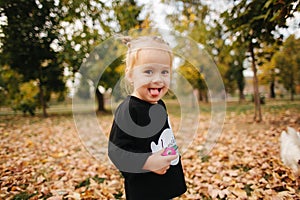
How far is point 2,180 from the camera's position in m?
2.76

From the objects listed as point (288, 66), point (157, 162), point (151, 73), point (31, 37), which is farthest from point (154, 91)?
point (288, 66)

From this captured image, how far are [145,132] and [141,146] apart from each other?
0.09 m

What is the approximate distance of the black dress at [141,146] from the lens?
1279 millimetres

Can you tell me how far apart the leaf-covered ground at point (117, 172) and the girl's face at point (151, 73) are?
32.2 inches

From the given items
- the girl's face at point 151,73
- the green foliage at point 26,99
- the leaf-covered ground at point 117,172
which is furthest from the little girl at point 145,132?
the green foliage at point 26,99

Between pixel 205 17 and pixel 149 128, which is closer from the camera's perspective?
pixel 149 128

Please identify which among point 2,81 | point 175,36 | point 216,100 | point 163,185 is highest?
point 2,81

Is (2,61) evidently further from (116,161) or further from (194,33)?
(116,161)

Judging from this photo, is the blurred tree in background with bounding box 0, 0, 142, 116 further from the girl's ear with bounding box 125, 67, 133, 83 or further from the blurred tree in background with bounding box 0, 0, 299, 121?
the girl's ear with bounding box 125, 67, 133, 83

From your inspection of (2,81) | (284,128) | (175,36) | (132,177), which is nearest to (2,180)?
(132,177)

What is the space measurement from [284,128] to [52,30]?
5.87 metres

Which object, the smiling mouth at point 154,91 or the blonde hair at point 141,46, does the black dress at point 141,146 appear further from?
the blonde hair at point 141,46

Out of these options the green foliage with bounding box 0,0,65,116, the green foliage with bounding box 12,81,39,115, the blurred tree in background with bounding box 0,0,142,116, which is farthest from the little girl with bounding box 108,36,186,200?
the green foliage with bounding box 12,81,39,115

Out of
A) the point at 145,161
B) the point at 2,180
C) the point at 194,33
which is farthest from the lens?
the point at 194,33
